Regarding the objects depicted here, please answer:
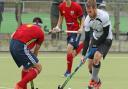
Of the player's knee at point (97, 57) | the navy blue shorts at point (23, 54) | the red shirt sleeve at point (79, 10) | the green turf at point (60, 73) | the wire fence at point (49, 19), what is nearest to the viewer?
the navy blue shorts at point (23, 54)

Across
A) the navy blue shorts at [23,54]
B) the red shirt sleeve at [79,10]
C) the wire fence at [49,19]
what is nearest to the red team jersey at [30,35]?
the navy blue shorts at [23,54]

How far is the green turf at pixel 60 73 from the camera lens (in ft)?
41.8

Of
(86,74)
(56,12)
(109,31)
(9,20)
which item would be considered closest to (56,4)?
(56,12)

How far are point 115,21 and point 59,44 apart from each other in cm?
202

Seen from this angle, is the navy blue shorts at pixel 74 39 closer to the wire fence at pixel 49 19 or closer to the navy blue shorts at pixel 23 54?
the navy blue shorts at pixel 23 54

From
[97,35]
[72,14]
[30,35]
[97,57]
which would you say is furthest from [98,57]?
[72,14]

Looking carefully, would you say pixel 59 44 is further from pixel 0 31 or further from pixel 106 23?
pixel 106 23

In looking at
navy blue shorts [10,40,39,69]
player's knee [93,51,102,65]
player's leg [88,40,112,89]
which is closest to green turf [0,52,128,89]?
player's leg [88,40,112,89]

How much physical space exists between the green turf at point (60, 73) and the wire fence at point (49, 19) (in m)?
0.84

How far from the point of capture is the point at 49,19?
20.0 meters

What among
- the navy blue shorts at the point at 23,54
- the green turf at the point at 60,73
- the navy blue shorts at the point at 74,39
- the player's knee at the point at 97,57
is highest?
the navy blue shorts at the point at 23,54

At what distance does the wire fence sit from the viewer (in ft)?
65.1

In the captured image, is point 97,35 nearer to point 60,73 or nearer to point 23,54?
Answer: point 23,54

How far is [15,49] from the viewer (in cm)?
1075
